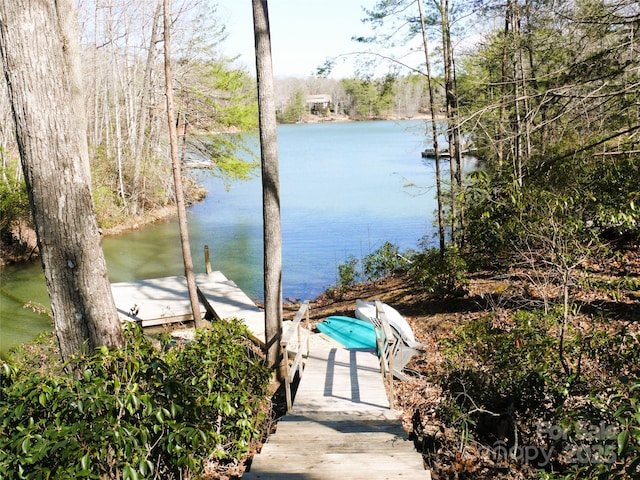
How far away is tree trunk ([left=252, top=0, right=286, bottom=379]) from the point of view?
6.65m

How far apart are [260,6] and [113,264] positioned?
13.1m

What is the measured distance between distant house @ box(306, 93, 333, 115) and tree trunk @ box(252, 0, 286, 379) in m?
83.8

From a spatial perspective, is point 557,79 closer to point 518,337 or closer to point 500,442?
point 518,337

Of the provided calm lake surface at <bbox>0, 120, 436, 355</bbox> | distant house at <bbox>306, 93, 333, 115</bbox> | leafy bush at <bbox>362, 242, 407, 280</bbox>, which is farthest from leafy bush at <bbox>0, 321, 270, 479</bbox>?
distant house at <bbox>306, 93, 333, 115</bbox>

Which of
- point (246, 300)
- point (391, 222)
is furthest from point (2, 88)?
point (391, 222)

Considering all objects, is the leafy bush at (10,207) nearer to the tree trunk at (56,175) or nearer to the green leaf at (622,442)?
the tree trunk at (56,175)

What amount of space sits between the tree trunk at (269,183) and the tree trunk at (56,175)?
9.55ft

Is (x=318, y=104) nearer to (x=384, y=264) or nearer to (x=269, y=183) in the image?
(x=384, y=264)

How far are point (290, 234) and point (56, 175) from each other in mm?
16989

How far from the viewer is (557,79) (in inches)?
316

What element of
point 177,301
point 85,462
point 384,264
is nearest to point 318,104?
point 384,264

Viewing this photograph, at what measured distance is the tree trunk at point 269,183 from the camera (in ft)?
21.8

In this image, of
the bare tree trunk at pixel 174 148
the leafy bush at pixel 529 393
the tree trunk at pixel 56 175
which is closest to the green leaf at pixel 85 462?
the tree trunk at pixel 56 175

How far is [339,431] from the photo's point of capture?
541cm
